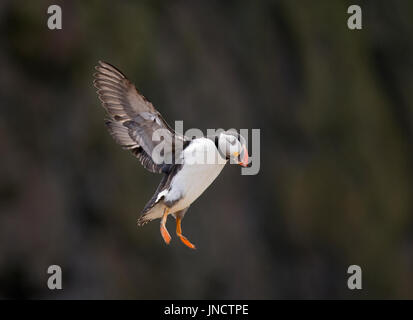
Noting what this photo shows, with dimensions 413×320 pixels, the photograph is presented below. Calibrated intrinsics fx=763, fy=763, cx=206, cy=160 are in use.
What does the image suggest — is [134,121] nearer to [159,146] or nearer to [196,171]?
[159,146]

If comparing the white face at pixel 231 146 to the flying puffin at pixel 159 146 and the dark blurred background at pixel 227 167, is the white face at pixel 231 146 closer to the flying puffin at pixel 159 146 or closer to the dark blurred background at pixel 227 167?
the flying puffin at pixel 159 146

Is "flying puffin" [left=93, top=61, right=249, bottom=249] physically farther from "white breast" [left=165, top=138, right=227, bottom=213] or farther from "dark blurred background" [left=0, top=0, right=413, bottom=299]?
"dark blurred background" [left=0, top=0, right=413, bottom=299]

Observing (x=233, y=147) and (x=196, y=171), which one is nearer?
(x=233, y=147)

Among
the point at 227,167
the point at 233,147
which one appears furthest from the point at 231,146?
the point at 227,167

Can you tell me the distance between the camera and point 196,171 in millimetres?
2445

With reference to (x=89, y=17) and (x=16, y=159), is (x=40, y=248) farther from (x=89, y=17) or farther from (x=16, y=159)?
(x=89, y=17)

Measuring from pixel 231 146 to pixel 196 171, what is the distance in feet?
0.71

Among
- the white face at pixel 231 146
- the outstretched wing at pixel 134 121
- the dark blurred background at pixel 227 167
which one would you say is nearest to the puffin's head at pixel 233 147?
the white face at pixel 231 146

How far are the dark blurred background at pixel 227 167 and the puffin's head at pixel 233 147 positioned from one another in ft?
11.5

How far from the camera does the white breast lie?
2402 mm

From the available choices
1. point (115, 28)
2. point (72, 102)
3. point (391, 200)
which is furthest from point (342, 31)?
point (72, 102)

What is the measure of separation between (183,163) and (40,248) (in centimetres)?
355

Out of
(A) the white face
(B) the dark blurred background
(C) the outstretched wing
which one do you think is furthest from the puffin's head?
(B) the dark blurred background

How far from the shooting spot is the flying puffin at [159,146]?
244cm
